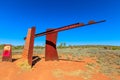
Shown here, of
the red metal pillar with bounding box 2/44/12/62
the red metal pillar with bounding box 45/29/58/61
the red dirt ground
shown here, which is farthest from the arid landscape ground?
the red metal pillar with bounding box 45/29/58/61

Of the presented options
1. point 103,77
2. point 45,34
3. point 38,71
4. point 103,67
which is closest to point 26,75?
point 38,71

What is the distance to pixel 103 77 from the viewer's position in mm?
12336

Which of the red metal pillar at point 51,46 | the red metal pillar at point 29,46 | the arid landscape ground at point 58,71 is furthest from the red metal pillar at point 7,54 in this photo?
the red metal pillar at point 51,46

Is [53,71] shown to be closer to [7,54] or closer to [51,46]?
[51,46]

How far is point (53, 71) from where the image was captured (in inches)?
485

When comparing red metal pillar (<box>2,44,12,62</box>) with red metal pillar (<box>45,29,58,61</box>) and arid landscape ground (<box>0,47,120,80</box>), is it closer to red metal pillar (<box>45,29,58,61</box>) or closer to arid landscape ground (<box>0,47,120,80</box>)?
arid landscape ground (<box>0,47,120,80</box>)

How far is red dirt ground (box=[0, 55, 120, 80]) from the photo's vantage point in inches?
459

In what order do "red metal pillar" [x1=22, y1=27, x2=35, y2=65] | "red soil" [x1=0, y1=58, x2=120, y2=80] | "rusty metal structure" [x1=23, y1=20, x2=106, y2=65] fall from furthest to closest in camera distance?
"rusty metal structure" [x1=23, y1=20, x2=106, y2=65]
"red metal pillar" [x1=22, y1=27, x2=35, y2=65]
"red soil" [x1=0, y1=58, x2=120, y2=80]

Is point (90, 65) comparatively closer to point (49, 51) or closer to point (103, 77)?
point (103, 77)

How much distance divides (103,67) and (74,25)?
11.2 ft

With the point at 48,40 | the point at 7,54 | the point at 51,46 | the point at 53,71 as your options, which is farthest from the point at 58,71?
the point at 7,54

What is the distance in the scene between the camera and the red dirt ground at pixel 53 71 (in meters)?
11.7

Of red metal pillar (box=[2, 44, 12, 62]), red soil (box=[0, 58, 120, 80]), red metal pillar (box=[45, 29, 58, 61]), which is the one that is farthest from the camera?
red metal pillar (box=[45, 29, 58, 61])

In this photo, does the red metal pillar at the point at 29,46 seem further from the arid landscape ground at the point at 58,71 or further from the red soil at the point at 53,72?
the red soil at the point at 53,72
